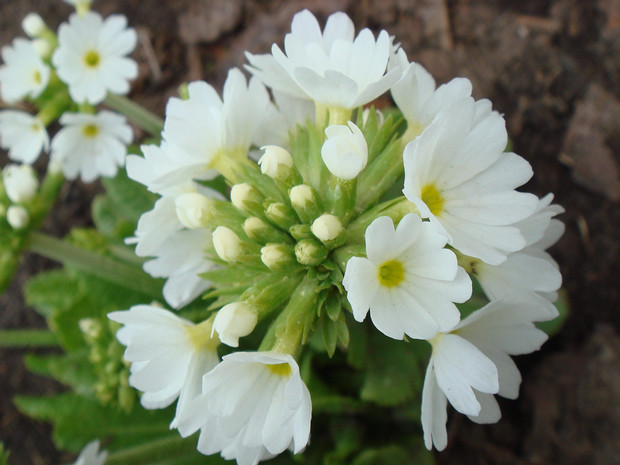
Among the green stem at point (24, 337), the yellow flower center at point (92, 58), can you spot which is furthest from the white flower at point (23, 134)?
the green stem at point (24, 337)

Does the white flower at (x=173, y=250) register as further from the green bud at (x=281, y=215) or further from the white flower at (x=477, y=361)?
the white flower at (x=477, y=361)

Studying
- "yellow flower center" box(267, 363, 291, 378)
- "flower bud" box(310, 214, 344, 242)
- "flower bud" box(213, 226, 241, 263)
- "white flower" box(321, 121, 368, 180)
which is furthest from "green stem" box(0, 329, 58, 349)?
"white flower" box(321, 121, 368, 180)

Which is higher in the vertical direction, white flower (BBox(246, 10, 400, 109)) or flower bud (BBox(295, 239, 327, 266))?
white flower (BBox(246, 10, 400, 109))

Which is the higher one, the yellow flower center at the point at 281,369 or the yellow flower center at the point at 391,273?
the yellow flower center at the point at 391,273

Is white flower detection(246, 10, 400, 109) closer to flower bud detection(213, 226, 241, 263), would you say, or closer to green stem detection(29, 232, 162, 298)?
flower bud detection(213, 226, 241, 263)

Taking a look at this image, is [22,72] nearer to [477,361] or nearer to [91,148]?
[91,148]

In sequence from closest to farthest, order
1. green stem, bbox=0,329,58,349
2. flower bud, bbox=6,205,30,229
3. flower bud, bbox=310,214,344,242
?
1. flower bud, bbox=310,214,344,242
2. flower bud, bbox=6,205,30,229
3. green stem, bbox=0,329,58,349
